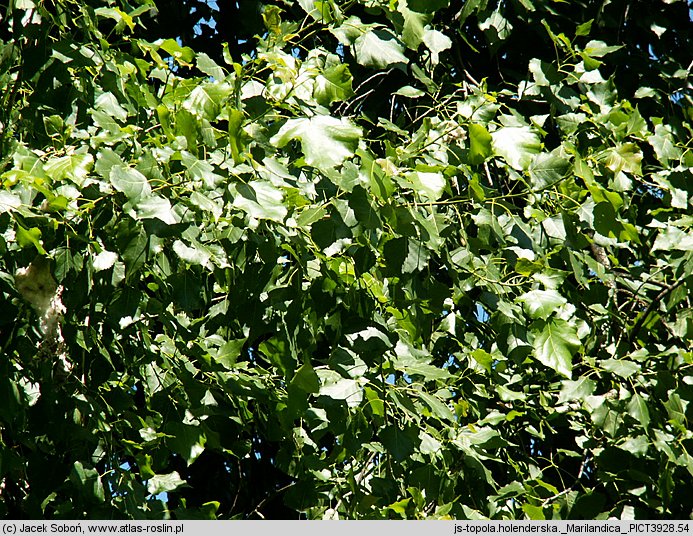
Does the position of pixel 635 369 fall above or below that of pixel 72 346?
below

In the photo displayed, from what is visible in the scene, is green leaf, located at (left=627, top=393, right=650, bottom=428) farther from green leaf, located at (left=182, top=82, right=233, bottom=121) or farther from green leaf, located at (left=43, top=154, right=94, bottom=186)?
green leaf, located at (left=43, top=154, right=94, bottom=186)

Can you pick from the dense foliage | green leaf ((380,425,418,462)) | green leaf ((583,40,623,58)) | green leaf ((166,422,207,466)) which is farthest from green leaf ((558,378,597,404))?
green leaf ((166,422,207,466))

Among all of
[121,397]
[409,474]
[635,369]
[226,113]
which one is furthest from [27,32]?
[635,369]

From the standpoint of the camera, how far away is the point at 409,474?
2.00 metres

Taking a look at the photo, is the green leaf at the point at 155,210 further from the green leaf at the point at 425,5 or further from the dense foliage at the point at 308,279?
the green leaf at the point at 425,5

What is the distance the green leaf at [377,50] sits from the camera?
1.50m

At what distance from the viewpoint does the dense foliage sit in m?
1.42

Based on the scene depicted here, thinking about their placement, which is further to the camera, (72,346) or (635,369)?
(635,369)

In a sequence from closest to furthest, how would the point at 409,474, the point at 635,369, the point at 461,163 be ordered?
1. the point at 461,163
2. the point at 409,474
3. the point at 635,369

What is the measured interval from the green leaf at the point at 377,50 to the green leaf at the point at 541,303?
47cm

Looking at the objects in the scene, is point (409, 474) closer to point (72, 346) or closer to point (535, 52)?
point (72, 346)

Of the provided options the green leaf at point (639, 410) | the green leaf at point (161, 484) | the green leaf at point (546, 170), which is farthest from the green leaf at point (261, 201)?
the green leaf at point (639, 410)

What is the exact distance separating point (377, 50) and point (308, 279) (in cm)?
44

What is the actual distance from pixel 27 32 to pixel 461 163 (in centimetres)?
87
